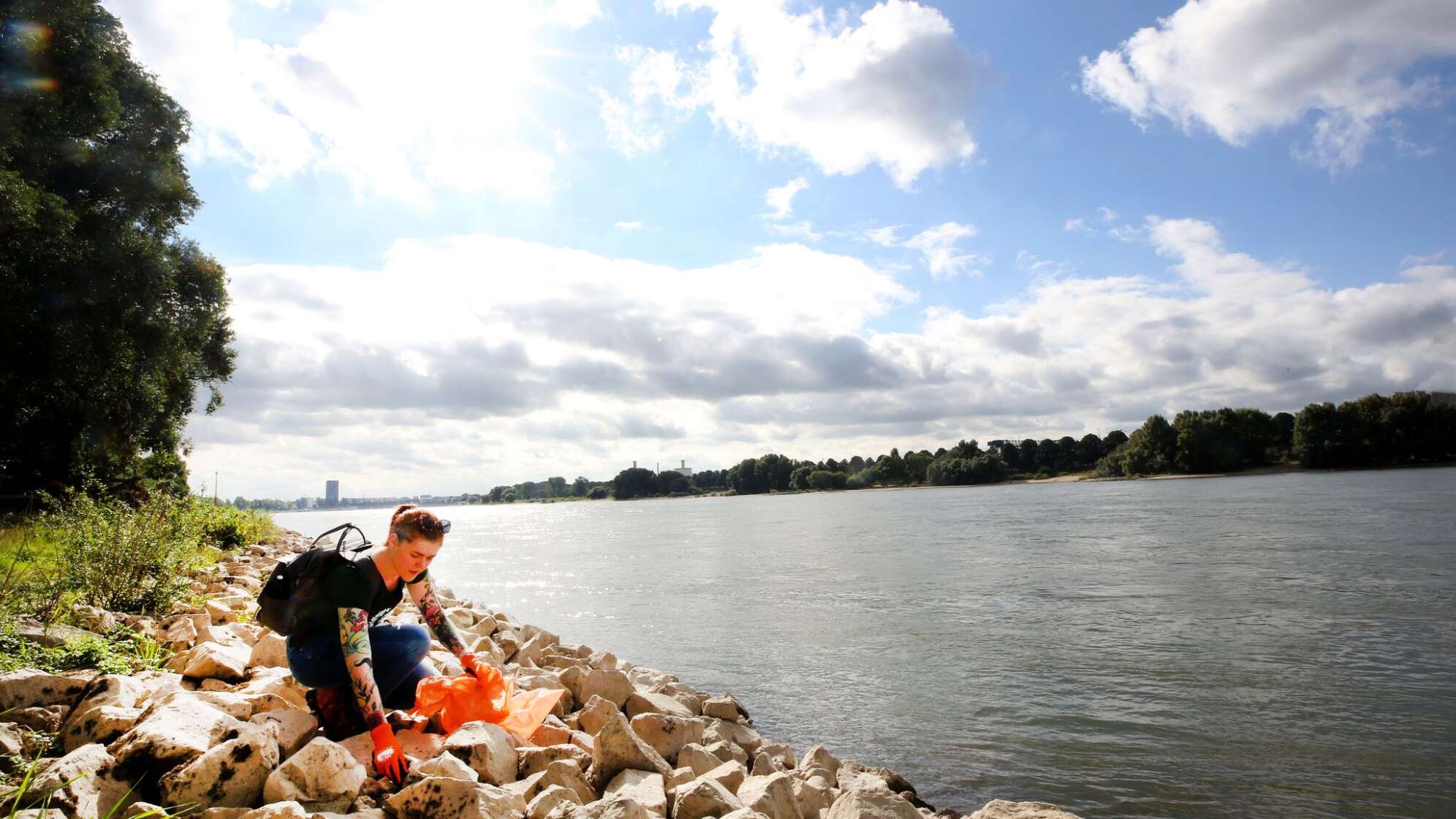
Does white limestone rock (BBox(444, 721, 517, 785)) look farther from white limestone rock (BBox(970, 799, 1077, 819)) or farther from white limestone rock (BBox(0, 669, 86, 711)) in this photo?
white limestone rock (BBox(970, 799, 1077, 819))

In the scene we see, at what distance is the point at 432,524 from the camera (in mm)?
5043

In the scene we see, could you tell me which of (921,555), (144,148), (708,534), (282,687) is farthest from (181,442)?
(282,687)

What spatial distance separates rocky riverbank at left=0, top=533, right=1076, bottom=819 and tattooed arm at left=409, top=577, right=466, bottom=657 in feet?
2.17

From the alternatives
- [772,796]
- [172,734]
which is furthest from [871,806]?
[172,734]

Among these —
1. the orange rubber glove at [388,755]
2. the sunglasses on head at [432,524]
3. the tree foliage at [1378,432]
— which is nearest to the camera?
the orange rubber glove at [388,755]

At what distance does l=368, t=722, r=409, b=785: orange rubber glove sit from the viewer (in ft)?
14.0

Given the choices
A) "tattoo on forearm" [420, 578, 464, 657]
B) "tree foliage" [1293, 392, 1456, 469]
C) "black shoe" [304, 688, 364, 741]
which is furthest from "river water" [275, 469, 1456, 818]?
"tree foliage" [1293, 392, 1456, 469]

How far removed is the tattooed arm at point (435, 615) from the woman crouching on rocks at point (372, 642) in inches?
0.5

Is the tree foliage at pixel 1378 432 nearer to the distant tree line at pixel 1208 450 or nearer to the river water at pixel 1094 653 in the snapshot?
the distant tree line at pixel 1208 450

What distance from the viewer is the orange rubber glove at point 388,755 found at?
4273 millimetres

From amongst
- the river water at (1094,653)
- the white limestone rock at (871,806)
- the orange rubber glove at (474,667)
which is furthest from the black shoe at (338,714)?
the river water at (1094,653)

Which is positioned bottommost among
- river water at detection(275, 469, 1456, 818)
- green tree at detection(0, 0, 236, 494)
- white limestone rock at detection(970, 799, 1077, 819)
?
river water at detection(275, 469, 1456, 818)

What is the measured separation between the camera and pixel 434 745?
4914mm

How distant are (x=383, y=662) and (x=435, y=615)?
44 centimetres
